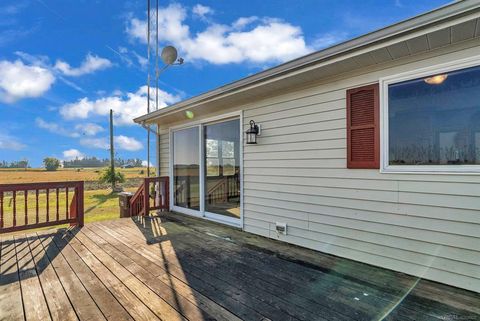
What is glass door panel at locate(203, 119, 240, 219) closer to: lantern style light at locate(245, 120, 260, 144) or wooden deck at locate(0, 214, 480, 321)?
lantern style light at locate(245, 120, 260, 144)

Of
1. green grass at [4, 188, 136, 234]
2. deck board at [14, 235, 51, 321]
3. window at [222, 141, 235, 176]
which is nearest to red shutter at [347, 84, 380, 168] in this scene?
window at [222, 141, 235, 176]

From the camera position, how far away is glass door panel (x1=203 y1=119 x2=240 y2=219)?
4.55 meters

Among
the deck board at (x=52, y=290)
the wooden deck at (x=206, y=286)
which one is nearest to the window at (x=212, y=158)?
the wooden deck at (x=206, y=286)

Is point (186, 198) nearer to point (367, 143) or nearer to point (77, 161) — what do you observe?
point (367, 143)

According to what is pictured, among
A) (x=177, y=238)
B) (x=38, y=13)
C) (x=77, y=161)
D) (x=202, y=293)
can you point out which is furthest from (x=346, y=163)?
(x=77, y=161)

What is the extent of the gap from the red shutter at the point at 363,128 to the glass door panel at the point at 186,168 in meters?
3.20

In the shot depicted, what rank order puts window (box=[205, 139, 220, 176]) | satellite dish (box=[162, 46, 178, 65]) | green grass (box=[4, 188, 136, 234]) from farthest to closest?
green grass (box=[4, 188, 136, 234]) < satellite dish (box=[162, 46, 178, 65]) < window (box=[205, 139, 220, 176])

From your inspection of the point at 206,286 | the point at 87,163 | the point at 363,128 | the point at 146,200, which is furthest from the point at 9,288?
the point at 87,163

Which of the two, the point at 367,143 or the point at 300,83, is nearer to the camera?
the point at 367,143

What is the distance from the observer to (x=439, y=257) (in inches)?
90.2

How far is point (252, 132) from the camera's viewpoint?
3867mm

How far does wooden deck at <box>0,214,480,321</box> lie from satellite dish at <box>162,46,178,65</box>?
4700 millimetres

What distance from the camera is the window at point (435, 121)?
216 centimetres

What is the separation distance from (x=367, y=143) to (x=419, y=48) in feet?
3.22
